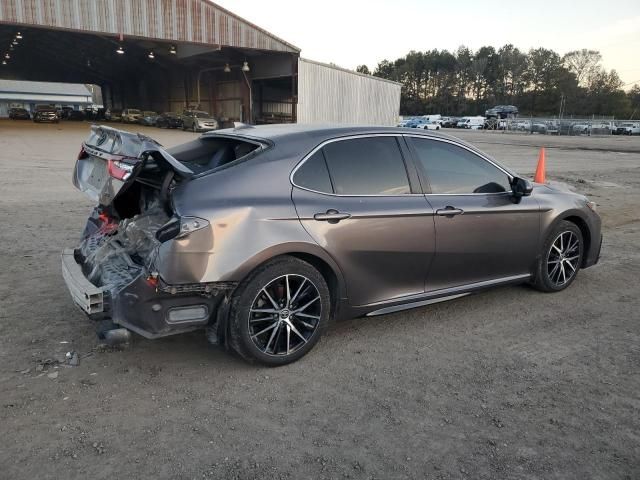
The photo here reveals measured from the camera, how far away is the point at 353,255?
386cm

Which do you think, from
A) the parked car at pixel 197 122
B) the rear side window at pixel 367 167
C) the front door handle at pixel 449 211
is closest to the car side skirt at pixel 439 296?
the front door handle at pixel 449 211

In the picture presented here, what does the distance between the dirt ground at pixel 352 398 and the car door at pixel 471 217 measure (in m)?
0.45

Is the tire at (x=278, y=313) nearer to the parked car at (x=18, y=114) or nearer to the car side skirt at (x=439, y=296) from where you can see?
the car side skirt at (x=439, y=296)

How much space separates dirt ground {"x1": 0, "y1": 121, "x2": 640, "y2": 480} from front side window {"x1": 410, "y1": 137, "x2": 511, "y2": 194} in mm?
1146

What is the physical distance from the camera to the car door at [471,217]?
4.33m

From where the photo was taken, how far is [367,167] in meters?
4.08

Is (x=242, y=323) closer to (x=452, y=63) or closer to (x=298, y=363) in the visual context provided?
(x=298, y=363)

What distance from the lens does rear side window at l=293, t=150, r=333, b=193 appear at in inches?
148

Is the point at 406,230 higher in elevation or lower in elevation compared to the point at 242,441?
Answer: higher

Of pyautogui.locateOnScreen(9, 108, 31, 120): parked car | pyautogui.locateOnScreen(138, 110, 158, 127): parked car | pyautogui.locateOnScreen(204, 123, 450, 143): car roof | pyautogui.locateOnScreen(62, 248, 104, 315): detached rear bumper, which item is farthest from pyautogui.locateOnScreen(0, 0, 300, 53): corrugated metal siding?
pyautogui.locateOnScreen(9, 108, 31, 120): parked car

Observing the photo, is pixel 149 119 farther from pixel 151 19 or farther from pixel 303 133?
pixel 303 133

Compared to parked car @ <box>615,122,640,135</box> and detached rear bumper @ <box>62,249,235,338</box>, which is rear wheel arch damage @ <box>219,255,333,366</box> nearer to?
detached rear bumper @ <box>62,249,235,338</box>

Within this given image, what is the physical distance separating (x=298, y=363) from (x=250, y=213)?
1.17 m

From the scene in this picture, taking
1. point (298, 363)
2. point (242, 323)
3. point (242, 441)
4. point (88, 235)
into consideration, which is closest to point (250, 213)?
point (242, 323)
